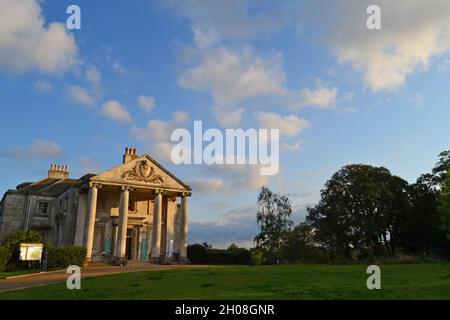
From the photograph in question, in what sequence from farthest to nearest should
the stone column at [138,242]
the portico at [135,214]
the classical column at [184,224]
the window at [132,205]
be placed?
1. the window at [132,205]
2. the stone column at [138,242]
3. the classical column at [184,224]
4. the portico at [135,214]

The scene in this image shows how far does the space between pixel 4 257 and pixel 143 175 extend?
1641 centimetres

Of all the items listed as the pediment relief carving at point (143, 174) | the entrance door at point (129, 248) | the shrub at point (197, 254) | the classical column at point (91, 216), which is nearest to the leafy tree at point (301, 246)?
the shrub at point (197, 254)

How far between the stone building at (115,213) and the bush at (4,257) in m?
8.73

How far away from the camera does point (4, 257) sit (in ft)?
106

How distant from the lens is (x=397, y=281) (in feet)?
58.5

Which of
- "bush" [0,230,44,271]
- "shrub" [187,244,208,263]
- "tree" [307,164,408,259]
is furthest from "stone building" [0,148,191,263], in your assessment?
"tree" [307,164,408,259]

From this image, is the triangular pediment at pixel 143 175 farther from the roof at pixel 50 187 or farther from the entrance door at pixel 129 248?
the roof at pixel 50 187

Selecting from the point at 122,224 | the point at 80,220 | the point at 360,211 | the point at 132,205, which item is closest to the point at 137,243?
the point at 132,205

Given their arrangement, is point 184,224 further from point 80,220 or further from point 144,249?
point 80,220

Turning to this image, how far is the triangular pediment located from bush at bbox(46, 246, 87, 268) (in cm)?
815

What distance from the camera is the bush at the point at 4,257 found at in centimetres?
3216

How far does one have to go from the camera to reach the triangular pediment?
43969mm

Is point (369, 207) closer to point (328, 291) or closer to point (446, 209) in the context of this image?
point (446, 209)
